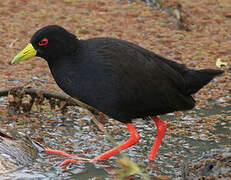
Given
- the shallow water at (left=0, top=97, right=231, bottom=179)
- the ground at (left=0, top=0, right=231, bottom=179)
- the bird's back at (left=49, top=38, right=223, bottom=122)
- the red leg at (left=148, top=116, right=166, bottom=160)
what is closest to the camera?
the bird's back at (left=49, top=38, right=223, bottom=122)

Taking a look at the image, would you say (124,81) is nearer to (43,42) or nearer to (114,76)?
(114,76)

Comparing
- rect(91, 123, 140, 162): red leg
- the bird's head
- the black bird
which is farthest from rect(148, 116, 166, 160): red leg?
the bird's head

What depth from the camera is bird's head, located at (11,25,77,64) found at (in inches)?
196

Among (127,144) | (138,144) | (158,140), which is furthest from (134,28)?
(127,144)

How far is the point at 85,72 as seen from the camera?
4.77 m

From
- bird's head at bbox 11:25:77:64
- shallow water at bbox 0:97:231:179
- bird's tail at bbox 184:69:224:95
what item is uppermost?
bird's head at bbox 11:25:77:64

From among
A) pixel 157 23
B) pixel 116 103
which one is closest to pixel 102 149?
pixel 116 103

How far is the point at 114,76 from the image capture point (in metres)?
4.77

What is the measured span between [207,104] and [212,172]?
2553 millimetres

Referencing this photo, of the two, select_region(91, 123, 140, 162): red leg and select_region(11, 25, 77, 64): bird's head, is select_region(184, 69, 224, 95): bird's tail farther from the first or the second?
select_region(11, 25, 77, 64): bird's head

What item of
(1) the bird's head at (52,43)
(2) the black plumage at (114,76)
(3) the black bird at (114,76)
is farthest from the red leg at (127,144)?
(1) the bird's head at (52,43)

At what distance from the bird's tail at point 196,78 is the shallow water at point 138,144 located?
0.70 metres

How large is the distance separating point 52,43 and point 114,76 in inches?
29.8

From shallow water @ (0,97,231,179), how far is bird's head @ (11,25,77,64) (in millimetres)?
1097
